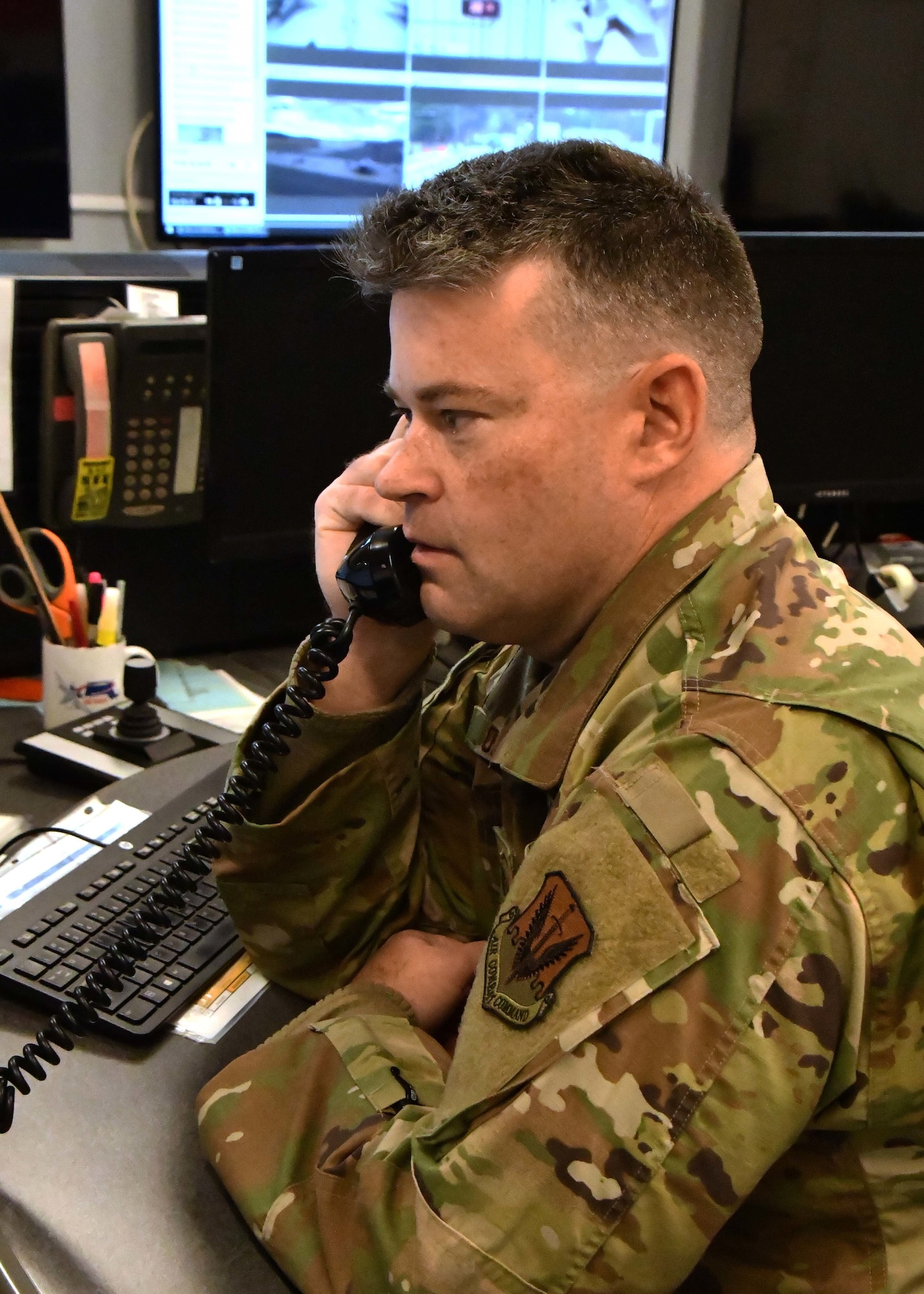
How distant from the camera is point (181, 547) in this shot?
1.69 m

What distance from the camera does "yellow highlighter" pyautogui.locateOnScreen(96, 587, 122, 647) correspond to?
1449 mm

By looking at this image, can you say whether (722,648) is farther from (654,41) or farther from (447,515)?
(654,41)

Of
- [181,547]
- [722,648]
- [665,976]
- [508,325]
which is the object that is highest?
[508,325]

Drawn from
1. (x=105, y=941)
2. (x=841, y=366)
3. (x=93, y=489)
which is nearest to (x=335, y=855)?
(x=105, y=941)

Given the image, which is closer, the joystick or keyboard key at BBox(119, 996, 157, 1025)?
keyboard key at BBox(119, 996, 157, 1025)

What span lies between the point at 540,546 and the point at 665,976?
333mm

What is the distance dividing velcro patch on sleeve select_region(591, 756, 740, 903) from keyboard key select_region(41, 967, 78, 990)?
0.47 meters

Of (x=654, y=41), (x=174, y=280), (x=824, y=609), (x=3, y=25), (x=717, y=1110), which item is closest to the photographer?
(x=717, y=1110)

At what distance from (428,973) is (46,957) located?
→ 1.00 feet

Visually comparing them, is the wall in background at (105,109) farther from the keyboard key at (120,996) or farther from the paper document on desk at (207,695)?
the keyboard key at (120,996)

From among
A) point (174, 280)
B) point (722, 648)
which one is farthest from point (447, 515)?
point (174, 280)

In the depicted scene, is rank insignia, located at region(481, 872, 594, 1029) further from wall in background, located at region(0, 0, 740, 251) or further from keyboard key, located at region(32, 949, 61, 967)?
wall in background, located at region(0, 0, 740, 251)

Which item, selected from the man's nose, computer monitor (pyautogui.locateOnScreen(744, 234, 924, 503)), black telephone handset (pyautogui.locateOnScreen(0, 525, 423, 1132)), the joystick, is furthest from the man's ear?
computer monitor (pyautogui.locateOnScreen(744, 234, 924, 503))

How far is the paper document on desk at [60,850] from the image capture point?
108 centimetres
